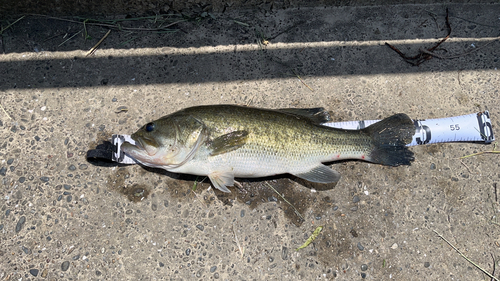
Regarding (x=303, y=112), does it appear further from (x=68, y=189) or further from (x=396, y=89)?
(x=68, y=189)

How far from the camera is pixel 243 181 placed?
348cm

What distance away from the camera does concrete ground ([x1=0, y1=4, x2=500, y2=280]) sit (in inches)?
127


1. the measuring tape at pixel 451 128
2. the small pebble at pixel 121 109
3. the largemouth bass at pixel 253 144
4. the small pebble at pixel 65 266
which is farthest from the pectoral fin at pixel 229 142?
the small pebble at pixel 65 266

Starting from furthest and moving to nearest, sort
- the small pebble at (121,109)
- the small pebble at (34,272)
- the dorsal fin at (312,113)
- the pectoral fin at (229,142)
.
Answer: the small pebble at (121,109) → the dorsal fin at (312,113) → the small pebble at (34,272) → the pectoral fin at (229,142)

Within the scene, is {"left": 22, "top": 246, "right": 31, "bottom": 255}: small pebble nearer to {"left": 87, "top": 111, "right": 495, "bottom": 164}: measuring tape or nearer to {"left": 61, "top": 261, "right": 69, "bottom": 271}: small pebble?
{"left": 61, "top": 261, "right": 69, "bottom": 271}: small pebble

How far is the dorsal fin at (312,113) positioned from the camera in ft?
11.1

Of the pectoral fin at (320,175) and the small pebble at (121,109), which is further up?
the small pebble at (121,109)

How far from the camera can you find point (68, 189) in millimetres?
3387

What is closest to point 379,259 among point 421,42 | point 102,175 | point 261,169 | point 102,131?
point 261,169

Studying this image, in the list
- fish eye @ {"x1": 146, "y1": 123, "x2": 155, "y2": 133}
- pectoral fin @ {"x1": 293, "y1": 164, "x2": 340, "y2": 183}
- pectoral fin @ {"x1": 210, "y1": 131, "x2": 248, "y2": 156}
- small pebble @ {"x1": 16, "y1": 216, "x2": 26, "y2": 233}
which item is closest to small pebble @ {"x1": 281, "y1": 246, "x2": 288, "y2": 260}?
pectoral fin @ {"x1": 293, "y1": 164, "x2": 340, "y2": 183}

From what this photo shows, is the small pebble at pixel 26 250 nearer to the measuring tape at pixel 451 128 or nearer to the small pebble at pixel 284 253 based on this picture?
the small pebble at pixel 284 253

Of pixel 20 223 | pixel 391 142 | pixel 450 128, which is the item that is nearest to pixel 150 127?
pixel 20 223

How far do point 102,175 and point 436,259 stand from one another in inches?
161

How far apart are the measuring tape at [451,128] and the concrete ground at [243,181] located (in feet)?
0.46
